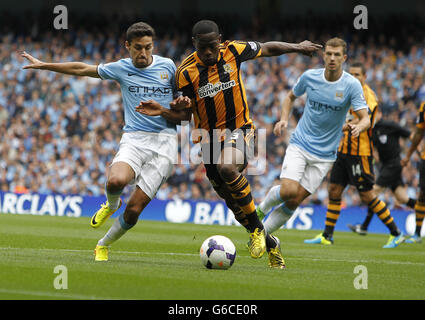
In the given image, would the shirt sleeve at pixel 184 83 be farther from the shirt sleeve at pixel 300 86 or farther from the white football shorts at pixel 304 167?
the shirt sleeve at pixel 300 86

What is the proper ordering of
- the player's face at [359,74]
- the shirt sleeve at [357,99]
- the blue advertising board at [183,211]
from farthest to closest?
the blue advertising board at [183,211], the player's face at [359,74], the shirt sleeve at [357,99]

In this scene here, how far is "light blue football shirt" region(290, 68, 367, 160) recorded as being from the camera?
1036 cm

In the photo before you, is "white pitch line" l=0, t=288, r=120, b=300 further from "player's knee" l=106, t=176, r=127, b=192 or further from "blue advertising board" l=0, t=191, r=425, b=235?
"blue advertising board" l=0, t=191, r=425, b=235

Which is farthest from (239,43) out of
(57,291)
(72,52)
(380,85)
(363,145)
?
(72,52)

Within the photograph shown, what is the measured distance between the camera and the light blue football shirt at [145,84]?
8.30 m

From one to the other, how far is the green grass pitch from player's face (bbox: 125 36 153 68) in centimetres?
215

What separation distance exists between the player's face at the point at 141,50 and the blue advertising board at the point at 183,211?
10.6 m

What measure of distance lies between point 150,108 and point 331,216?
18.2ft

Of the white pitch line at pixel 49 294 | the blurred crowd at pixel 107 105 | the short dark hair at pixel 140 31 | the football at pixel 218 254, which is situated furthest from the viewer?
the blurred crowd at pixel 107 105

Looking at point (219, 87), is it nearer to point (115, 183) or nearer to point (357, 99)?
point (115, 183)

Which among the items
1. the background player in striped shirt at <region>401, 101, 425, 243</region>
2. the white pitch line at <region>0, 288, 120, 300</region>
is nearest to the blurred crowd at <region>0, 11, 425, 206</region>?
the background player in striped shirt at <region>401, 101, 425, 243</region>

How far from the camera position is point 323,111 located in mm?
10430

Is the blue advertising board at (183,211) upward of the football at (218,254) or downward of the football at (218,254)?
downward

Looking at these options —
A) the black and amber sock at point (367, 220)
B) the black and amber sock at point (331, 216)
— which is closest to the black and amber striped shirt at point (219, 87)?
the black and amber sock at point (331, 216)
